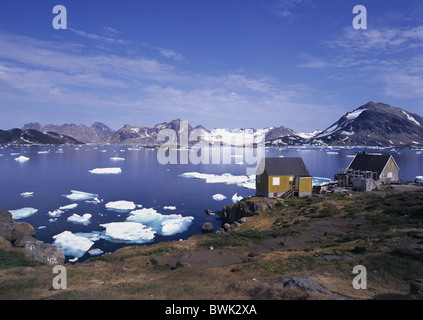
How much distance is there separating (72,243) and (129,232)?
19.6 feet

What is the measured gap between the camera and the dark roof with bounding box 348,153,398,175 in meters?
45.7

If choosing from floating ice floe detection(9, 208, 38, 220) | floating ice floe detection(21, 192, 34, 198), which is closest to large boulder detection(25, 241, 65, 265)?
floating ice floe detection(9, 208, 38, 220)

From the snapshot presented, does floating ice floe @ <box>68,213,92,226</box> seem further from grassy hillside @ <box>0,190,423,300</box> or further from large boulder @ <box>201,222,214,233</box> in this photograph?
large boulder @ <box>201,222,214,233</box>

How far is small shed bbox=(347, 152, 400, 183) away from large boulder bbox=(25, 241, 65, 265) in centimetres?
4510

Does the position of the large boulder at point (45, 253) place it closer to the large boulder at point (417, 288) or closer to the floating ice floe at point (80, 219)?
the floating ice floe at point (80, 219)

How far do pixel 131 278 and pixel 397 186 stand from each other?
45601 mm

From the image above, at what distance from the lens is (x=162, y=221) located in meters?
35.9

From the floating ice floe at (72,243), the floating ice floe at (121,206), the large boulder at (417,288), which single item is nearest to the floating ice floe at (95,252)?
the floating ice floe at (72,243)

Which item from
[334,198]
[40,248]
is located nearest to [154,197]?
[40,248]

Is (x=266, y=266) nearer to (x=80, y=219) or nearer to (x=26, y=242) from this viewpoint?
(x=26, y=242)

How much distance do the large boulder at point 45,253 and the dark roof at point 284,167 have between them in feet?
87.3
